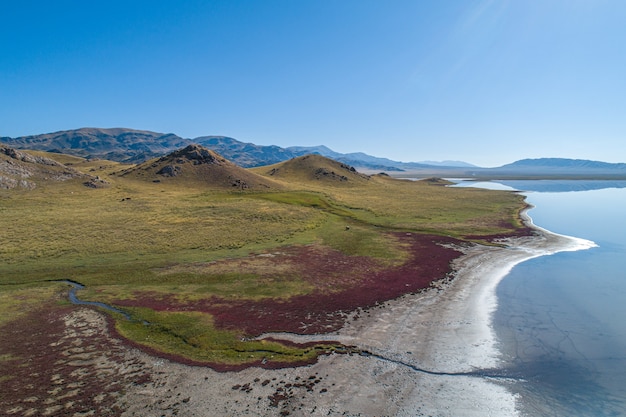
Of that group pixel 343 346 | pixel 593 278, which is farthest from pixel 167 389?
pixel 593 278

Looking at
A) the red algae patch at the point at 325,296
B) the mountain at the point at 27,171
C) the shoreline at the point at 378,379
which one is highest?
the mountain at the point at 27,171

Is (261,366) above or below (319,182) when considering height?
below

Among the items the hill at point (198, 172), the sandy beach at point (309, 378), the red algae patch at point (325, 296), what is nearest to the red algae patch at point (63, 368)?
the sandy beach at point (309, 378)

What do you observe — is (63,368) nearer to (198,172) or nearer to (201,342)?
(201,342)

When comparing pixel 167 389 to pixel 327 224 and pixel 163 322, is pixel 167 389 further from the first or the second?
pixel 327 224

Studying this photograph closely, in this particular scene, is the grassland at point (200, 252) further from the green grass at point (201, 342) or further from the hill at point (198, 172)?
the hill at point (198, 172)

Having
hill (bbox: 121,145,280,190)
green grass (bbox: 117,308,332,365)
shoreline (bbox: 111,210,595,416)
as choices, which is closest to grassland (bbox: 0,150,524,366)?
green grass (bbox: 117,308,332,365)
